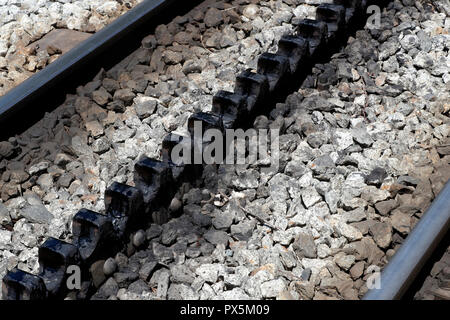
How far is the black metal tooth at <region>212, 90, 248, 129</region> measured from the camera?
5.24 m

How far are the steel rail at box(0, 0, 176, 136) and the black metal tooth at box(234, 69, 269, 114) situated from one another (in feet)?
3.17

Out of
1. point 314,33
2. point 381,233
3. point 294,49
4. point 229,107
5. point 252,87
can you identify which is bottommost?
point 381,233

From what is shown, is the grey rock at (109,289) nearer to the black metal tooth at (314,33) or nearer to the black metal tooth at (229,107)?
the black metal tooth at (229,107)

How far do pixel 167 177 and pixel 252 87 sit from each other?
3.10 feet

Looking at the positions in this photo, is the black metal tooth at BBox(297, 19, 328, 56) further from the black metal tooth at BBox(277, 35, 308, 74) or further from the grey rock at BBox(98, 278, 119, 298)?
Answer: the grey rock at BBox(98, 278, 119, 298)

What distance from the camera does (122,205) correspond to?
15.3ft

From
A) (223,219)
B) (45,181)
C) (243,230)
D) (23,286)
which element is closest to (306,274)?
(243,230)

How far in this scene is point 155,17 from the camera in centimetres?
610

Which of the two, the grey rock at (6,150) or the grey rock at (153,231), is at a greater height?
the grey rock at (6,150)

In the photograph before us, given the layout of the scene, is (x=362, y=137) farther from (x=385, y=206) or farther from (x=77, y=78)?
(x=77, y=78)

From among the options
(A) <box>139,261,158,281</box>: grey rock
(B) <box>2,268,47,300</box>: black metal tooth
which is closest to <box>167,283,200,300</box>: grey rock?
(A) <box>139,261,158,281</box>: grey rock

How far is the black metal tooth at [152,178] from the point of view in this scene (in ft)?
15.6

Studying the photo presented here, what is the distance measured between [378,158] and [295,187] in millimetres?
583

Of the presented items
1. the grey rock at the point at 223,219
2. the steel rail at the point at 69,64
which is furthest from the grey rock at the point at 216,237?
the steel rail at the point at 69,64
